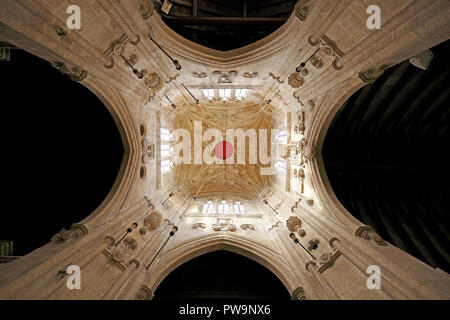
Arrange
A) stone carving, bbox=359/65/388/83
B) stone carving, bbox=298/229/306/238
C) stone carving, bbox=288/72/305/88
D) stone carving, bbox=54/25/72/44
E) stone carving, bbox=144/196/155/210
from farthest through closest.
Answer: stone carving, bbox=144/196/155/210, stone carving, bbox=288/72/305/88, stone carving, bbox=298/229/306/238, stone carving, bbox=359/65/388/83, stone carving, bbox=54/25/72/44

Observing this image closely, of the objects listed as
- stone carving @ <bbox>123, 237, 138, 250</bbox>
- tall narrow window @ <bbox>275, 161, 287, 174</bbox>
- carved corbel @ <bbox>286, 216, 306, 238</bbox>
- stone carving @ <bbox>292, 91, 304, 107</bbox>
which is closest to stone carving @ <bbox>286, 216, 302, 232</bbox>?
carved corbel @ <bbox>286, 216, 306, 238</bbox>

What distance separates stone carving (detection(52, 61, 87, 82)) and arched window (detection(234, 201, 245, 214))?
10.3 meters

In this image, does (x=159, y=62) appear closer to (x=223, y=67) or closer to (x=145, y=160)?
(x=223, y=67)

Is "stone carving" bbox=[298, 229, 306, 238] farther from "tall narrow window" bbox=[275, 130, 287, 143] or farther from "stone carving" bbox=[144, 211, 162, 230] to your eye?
"stone carving" bbox=[144, 211, 162, 230]

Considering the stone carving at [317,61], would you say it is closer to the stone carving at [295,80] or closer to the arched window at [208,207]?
the stone carving at [295,80]

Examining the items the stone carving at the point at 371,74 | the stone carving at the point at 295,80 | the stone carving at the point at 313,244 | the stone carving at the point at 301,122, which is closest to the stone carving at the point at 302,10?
the stone carving at the point at 295,80

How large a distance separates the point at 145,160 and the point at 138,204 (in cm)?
178

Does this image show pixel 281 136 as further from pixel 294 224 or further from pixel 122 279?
pixel 122 279

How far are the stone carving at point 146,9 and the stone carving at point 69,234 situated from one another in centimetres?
651

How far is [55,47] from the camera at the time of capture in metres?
5.00

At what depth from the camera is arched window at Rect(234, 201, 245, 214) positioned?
13.9 m

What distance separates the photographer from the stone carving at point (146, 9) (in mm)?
7203
